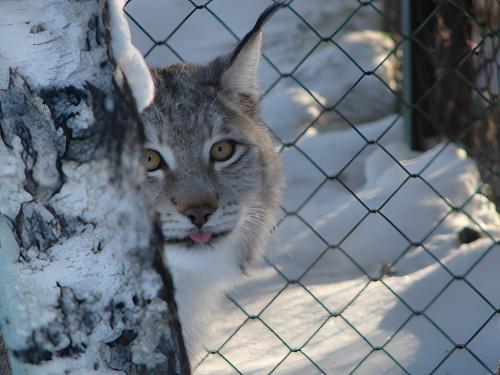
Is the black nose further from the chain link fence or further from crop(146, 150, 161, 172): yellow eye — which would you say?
the chain link fence

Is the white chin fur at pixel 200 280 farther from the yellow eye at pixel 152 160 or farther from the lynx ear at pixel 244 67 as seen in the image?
the lynx ear at pixel 244 67

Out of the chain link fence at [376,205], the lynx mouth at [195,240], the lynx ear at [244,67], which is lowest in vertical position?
the chain link fence at [376,205]

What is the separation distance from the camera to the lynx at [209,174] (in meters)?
2.25

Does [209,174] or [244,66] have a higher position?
[244,66]

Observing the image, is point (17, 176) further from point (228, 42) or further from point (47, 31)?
point (228, 42)

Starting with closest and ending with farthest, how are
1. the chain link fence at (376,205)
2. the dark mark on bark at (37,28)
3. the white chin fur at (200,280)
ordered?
the dark mark on bark at (37,28) → the white chin fur at (200,280) → the chain link fence at (376,205)

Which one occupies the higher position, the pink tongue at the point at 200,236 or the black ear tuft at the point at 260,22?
the black ear tuft at the point at 260,22

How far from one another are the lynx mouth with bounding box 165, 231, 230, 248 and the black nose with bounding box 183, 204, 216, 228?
0.05 m

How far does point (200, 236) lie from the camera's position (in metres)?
2.28

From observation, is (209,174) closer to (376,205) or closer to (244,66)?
(244,66)

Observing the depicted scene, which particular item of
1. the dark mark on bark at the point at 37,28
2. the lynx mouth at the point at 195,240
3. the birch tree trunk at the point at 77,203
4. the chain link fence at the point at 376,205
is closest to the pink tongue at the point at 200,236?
the lynx mouth at the point at 195,240

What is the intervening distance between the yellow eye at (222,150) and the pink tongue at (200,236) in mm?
240

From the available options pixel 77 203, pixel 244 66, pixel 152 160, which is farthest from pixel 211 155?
pixel 77 203

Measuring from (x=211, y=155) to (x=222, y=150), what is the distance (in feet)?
0.15
